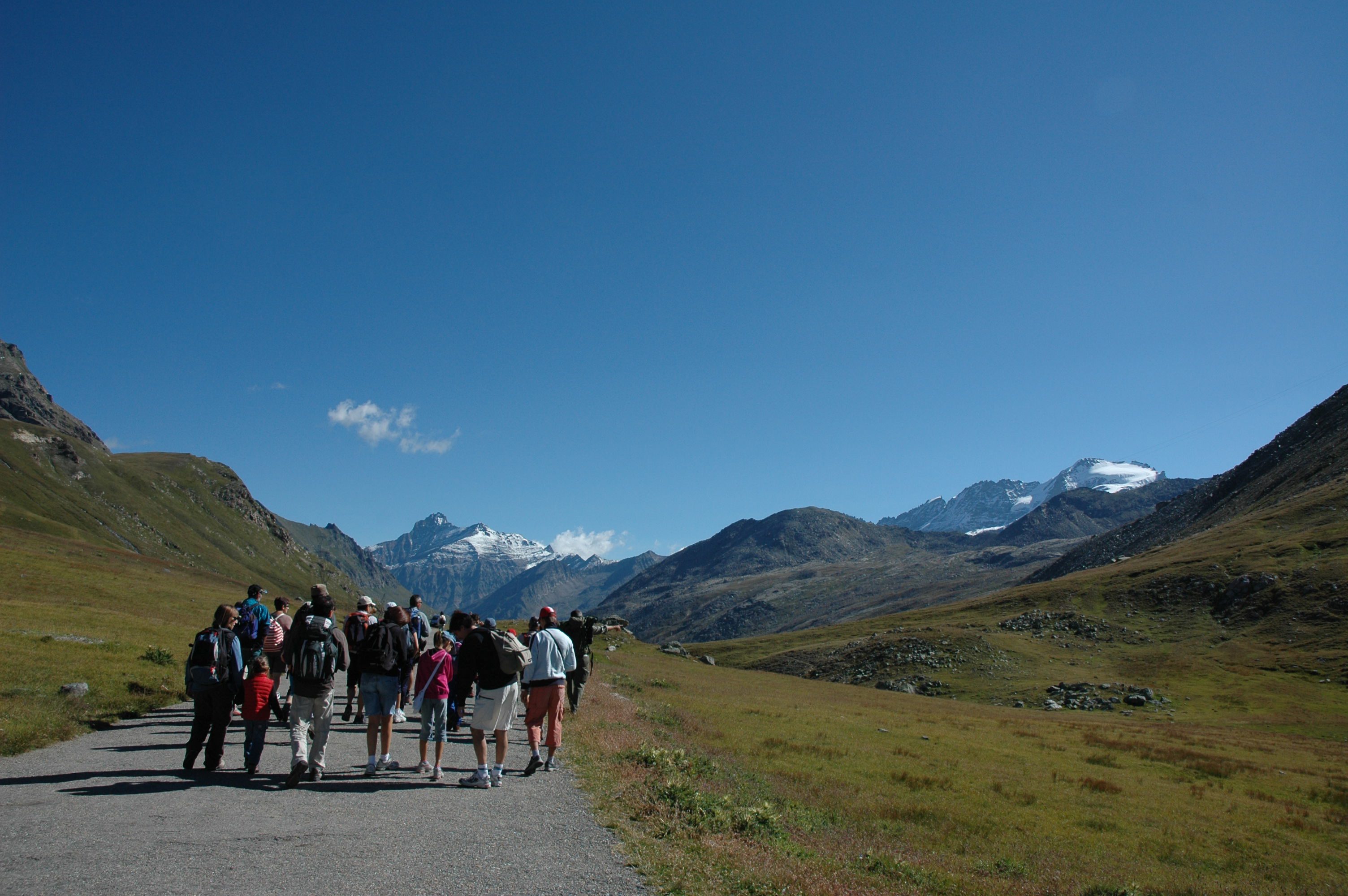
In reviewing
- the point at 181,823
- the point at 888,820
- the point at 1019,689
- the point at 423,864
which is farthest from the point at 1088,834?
the point at 1019,689

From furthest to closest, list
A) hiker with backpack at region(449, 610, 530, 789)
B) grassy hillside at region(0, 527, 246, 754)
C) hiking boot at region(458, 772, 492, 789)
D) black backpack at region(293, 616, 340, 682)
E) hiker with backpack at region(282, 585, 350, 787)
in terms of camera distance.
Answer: grassy hillside at region(0, 527, 246, 754), hiker with backpack at region(449, 610, 530, 789), hiking boot at region(458, 772, 492, 789), black backpack at region(293, 616, 340, 682), hiker with backpack at region(282, 585, 350, 787)

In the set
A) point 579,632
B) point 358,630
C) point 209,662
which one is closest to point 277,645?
point 209,662

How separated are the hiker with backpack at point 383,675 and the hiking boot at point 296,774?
1.22 metres

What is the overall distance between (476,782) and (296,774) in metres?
3.09

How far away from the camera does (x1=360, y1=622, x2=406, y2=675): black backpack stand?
13.3m

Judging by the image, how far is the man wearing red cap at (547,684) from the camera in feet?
45.3

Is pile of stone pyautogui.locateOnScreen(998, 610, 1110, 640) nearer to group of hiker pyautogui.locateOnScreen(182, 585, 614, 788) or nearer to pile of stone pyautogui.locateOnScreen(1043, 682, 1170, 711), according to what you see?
pile of stone pyautogui.locateOnScreen(1043, 682, 1170, 711)

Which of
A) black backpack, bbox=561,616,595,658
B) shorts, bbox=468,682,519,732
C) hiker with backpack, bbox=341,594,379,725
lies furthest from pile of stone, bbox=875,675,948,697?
shorts, bbox=468,682,519,732

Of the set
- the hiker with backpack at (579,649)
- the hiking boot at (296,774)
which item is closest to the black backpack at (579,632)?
the hiker with backpack at (579,649)

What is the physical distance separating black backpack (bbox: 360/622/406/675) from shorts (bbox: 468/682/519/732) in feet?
5.95

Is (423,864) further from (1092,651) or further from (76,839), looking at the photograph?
(1092,651)

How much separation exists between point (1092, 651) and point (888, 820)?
8445cm

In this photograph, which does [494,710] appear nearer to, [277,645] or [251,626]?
[277,645]

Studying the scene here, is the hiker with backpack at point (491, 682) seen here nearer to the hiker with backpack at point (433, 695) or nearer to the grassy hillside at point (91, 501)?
the hiker with backpack at point (433, 695)
